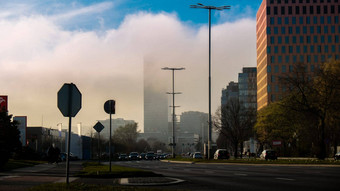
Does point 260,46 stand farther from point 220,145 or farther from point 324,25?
point 220,145

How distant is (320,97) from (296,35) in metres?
91.4

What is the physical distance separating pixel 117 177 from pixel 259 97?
5321 inches

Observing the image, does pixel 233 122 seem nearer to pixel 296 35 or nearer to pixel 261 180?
pixel 296 35

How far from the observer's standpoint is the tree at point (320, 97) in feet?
170

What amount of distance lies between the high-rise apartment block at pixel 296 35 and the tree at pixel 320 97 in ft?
263

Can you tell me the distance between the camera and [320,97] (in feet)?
175

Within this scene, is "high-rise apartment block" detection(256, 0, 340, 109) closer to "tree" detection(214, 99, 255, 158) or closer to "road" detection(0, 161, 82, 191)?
"tree" detection(214, 99, 255, 158)

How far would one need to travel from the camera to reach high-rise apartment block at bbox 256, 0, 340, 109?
5413 inches

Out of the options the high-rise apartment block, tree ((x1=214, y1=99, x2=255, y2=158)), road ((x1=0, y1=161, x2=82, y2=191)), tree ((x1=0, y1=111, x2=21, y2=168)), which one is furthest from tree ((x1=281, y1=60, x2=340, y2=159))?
the high-rise apartment block

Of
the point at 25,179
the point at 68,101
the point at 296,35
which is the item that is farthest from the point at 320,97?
the point at 296,35

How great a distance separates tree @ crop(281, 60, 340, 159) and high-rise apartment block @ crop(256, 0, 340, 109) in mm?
80207

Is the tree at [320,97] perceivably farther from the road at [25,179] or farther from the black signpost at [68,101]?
the black signpost at [68,101]

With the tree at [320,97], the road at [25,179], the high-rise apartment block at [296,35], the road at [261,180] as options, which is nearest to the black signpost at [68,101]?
the road at [25,179]

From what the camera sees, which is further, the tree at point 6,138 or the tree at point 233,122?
the tree at point 233,122
